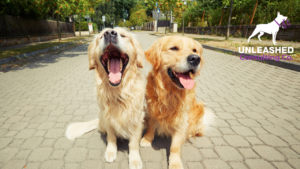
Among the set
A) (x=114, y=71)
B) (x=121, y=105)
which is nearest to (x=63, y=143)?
(x=121, y=105)

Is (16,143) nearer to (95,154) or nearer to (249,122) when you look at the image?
(95,154)

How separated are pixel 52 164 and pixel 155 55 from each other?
6.80 feet

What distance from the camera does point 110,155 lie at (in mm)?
2049

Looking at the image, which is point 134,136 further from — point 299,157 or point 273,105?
point 273,105

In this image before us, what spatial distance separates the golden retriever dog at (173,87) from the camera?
192 cm

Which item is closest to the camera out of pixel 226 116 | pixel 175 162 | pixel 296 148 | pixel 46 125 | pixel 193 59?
pixel 193 59

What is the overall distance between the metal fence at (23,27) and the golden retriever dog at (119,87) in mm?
14913

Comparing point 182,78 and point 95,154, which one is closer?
point 182,78

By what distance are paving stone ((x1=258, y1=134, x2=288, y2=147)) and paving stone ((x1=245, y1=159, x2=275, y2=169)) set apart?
50 cm

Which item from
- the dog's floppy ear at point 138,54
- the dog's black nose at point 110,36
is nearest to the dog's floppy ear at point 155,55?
the dog's floppy ear at point 138,54

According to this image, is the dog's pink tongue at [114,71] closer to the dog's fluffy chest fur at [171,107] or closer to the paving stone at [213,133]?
the dog's fluffy chest fur at [171,107]

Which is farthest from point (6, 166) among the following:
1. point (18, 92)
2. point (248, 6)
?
point (248, 6)

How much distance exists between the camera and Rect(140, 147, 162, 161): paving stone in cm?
211

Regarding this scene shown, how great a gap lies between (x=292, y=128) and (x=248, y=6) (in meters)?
19.5
